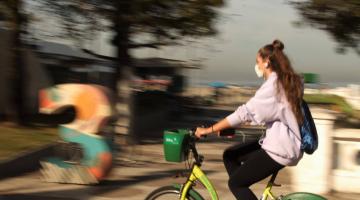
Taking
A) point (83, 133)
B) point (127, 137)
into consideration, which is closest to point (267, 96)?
point (83, 133)

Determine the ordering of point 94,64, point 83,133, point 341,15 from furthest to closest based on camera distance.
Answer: point 94,64
point 341,15
point 83,133

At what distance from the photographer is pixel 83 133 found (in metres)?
8.50

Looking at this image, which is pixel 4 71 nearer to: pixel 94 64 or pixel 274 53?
pixel 94 64

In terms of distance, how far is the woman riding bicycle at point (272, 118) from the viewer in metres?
4.25

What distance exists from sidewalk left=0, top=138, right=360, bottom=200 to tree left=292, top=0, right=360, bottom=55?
4324 mm

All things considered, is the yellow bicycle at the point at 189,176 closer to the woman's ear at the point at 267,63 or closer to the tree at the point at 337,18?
the woman's ear at the point at 267,63

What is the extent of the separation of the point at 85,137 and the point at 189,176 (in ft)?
13.2

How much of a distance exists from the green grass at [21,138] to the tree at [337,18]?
6.59m

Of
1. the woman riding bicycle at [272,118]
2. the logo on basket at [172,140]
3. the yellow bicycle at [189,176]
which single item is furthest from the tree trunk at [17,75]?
the woman riding bicycle at [272,118]

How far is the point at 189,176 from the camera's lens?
15.6ft

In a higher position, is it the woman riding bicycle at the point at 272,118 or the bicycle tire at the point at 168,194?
the woman riding bicycle at the point at 272,118

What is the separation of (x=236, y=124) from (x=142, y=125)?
12707 millimetres

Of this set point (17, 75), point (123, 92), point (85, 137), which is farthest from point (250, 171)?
point (17, 75)

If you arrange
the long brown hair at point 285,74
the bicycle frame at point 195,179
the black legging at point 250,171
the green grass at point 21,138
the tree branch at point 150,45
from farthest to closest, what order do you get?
the tree branch at point 150,45 → the green grass at point 21,138 → the bicycle frame at point 195,179 → the black legging at point 250,171 → the long brown hair at point 285,74
